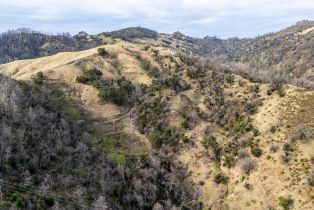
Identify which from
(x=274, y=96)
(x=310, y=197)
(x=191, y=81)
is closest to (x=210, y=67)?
(x=191, y=81)

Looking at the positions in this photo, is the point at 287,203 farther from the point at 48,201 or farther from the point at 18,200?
the point at 18,200

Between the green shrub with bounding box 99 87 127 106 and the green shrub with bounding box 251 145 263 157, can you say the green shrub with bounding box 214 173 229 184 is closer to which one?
the green shrub with bounding box 251 145 263 157

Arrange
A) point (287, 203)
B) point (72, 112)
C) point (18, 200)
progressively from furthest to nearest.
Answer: point (72, 112) → point (287, 203) → point (18, 200)

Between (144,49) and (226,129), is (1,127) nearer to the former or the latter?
(226,129)

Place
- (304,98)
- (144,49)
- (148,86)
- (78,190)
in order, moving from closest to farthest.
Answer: (78,190)
(304,98)
(148,86)
(144,49)

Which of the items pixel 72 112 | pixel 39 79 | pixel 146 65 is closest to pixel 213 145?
pixel 72 112
